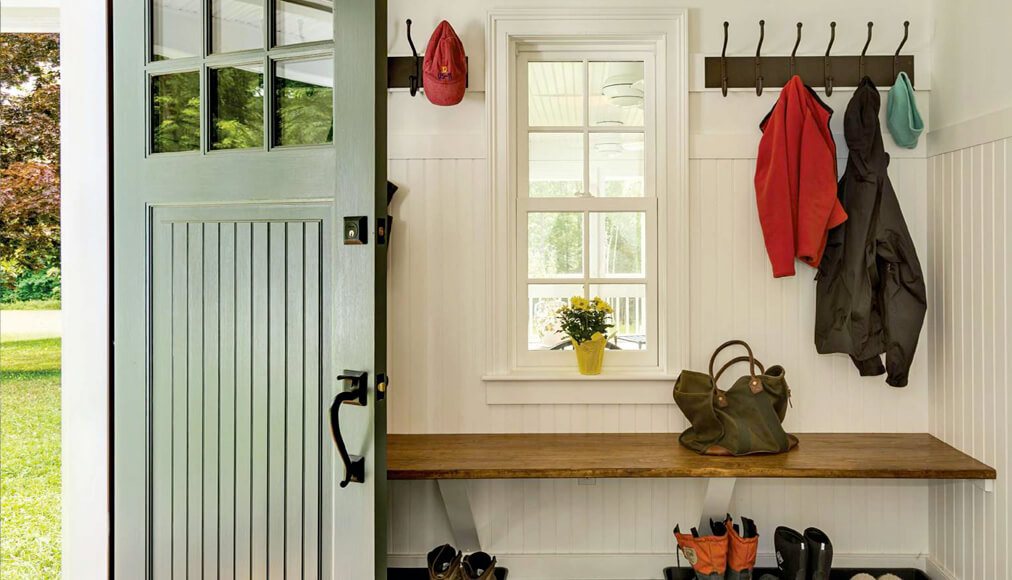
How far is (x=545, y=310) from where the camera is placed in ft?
7.89

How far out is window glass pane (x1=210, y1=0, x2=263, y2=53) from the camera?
153 centimetres

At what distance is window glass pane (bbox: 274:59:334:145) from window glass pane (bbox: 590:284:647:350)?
128 centimetres

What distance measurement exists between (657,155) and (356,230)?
4.46 ft

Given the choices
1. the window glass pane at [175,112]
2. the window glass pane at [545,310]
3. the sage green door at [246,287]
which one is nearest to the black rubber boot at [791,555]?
the window glass pane at [545,310]

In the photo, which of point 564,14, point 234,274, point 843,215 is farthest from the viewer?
point 564,14

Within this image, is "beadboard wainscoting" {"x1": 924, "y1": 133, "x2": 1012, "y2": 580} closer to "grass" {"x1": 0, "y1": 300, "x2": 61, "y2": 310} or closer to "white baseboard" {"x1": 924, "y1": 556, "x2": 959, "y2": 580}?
"white baseboard" {"x1": 924, "y1": 556, "x2": 959, "y2": 580}

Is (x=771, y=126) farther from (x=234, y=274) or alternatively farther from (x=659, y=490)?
(x=234, y=274)

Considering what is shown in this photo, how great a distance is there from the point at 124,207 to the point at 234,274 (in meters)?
0.39

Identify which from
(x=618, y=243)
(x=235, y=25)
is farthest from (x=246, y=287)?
(x=618, y=243)

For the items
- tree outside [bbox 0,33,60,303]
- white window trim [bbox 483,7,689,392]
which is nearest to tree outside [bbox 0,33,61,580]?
tree outside [bbox 0,33,60,303]

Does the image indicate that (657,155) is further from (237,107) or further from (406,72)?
(237,107)

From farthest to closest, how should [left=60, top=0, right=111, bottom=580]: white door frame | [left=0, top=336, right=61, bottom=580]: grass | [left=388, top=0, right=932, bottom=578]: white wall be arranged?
[left=0, top=336, right=61, bottom=580]: grass → [left=388, top=0, right=932, bottom=578]: white wall → [left=60, top=0, right=111, bottom=580]: white door frame

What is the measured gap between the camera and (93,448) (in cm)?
167

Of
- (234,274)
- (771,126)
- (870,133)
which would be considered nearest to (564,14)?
(771,126)
